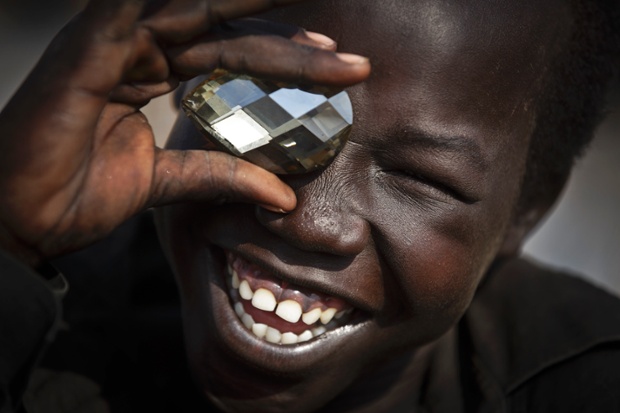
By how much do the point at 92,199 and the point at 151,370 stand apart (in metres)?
0.81

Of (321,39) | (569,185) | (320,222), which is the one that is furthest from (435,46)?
(569,185)

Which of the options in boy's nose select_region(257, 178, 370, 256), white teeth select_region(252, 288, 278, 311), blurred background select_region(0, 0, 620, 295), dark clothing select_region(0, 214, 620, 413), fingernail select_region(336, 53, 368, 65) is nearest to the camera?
fingernail select_region(336, 53, 368, 65)

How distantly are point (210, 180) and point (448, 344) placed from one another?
0.89 metres

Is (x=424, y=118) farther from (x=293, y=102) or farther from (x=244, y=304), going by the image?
(x=244, y=304)

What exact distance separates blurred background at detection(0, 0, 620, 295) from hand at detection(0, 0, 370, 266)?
197 cm

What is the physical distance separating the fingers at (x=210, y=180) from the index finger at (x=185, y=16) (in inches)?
8.1

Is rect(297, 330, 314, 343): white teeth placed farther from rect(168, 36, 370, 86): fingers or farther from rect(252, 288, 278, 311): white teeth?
rect(168, 36, 370, 86): fingers

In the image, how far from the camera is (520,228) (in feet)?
6.68

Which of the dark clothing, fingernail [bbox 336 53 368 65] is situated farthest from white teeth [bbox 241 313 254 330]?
fingernail [bbox 336 53 368 65]

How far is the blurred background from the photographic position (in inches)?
139

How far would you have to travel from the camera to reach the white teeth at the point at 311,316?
1538 millimetres

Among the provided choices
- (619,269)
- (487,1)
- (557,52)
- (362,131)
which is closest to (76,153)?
(362,131)

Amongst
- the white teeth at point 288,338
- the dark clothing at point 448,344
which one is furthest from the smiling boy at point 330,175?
the dark clothing at point 448,344

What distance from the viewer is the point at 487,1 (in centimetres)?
140
